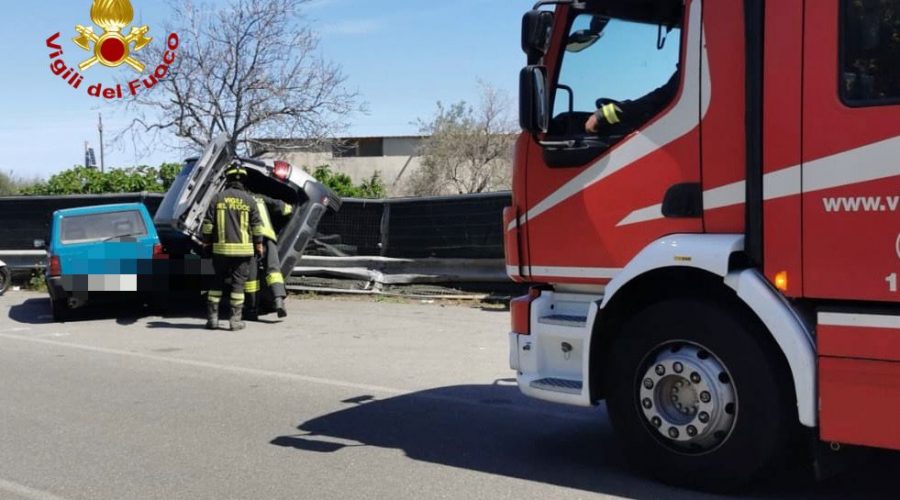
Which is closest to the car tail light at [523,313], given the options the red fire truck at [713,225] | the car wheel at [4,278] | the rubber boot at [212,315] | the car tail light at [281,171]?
the red fire truck at [713,225]

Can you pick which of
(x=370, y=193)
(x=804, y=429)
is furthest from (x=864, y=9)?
(x=370, y=193)

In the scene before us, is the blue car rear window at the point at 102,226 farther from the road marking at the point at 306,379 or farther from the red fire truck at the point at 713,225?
the red fire truck at the point at 713,225

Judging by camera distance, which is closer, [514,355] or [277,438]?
[514,355]

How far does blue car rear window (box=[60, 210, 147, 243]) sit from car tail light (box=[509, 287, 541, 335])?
8.47 meters

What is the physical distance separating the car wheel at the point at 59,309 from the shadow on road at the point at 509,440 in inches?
268

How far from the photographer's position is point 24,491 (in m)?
5.11

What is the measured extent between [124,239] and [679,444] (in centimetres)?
961

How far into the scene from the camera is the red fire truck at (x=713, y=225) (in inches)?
162

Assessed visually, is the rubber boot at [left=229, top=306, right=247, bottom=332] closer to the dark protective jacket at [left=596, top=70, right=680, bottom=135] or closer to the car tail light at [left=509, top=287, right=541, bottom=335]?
the car tail light at [left=509, top=287, right=541, bottom=335]

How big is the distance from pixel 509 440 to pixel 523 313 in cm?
99

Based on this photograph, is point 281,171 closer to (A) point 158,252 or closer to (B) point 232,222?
(B) point 232,222

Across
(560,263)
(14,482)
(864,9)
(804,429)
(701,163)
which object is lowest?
(14,482)

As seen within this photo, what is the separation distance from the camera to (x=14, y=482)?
529cm

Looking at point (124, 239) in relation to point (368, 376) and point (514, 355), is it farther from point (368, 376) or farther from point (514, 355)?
point (514, 355)
